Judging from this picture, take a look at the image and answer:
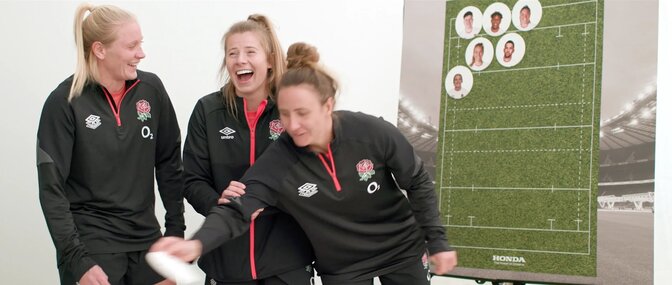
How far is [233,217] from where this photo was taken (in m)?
2.07

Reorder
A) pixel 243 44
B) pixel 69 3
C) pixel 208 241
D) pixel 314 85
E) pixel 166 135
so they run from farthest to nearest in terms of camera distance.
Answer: pixel 69 3
pixel 166 135
pixel 243 44
pixel 314 85
pixel 208 241

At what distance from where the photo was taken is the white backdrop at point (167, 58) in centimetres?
360

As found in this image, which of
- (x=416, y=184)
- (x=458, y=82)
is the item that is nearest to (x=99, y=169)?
(x=416, y=184)

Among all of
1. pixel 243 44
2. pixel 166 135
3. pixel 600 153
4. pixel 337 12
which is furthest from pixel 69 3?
pixel 600 153

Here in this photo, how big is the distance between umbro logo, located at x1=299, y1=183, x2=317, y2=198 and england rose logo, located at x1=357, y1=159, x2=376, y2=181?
0.16 meters

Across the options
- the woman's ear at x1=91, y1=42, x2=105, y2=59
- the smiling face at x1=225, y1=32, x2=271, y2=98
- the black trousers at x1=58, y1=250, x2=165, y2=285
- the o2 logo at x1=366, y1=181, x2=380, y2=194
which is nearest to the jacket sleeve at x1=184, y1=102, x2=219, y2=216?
the smiling face at x1=225, y1=32, x2=271, y2=98

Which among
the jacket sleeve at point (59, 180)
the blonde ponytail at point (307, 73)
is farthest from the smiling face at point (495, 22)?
the jacket sleeve at point (59, 180)

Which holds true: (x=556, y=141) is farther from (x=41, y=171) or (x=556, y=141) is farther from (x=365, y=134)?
(x=41, y=171)

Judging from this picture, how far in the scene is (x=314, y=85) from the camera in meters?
2.18

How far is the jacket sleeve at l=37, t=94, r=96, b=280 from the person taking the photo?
2209mm

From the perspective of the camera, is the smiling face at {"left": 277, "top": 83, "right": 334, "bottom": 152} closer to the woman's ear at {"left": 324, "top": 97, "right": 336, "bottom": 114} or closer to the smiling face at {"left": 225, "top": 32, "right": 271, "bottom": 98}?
the woman's ear at {"left": 324, "top": 97, "right": 336, "bottom": 114}

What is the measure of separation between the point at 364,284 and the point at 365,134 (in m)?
0.49

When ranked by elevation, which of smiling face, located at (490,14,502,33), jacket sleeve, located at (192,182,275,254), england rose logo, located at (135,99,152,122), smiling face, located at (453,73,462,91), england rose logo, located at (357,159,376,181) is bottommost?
jacket sleeve, located at (192,182,275,254)

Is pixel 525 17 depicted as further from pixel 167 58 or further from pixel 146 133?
pixel 167 58
